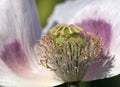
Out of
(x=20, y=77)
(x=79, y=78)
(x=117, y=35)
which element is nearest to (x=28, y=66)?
(x=20, y=77)

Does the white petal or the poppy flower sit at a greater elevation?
the white petal

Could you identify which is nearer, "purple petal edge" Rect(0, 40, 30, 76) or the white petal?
"purple petal edge" Rect(0, 40, 30, 76)

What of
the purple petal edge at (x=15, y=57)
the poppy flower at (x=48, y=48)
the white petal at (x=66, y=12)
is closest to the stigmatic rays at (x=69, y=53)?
the poppy flower at (x=48, y=48)

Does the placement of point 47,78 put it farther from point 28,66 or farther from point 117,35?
point 117,35

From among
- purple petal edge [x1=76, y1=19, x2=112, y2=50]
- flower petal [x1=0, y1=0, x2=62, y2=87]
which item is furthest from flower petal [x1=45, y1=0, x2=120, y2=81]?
flower petal [x1=0, y1=0, x2=62, y2=87]

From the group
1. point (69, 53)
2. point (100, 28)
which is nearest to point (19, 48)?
point (69, 53)

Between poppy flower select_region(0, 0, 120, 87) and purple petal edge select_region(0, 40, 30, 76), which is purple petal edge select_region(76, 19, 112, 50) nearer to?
poppy flower select_region(0, 0, 120, 87)

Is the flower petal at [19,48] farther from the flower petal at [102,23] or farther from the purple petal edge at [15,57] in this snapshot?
the flower petal at [102,23]
